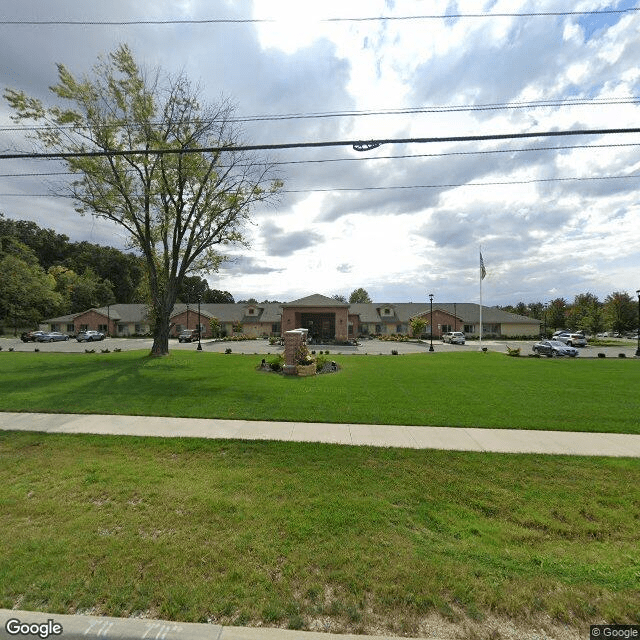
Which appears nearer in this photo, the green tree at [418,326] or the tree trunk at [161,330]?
the tree trunk at [161,330]

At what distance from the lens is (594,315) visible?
170 feet

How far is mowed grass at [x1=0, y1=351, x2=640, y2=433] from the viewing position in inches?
349

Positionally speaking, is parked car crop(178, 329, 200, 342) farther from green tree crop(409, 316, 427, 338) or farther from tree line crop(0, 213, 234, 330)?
green tree crop(409, 316, 427, 338)

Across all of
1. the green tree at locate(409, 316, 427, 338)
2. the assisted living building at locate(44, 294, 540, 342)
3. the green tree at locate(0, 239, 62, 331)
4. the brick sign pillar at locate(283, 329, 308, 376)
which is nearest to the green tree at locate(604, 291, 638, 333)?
the assisted living building at locate(44, 294, 540, 342)

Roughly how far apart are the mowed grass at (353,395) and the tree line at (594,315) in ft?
142

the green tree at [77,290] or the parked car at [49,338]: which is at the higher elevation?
the green tree at [77,290]

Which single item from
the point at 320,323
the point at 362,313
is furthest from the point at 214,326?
the point at 362,313

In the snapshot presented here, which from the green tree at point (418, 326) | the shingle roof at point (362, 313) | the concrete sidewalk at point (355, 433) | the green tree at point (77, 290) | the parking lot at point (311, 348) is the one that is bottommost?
the concrete sidewalk at point (355, 433)

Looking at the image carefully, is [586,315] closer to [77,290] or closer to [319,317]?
[319,317]

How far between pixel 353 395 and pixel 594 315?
59299 mm

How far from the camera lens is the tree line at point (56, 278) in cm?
5481

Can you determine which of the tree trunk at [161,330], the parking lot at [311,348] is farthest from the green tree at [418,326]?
the tree trunk at [161,330]

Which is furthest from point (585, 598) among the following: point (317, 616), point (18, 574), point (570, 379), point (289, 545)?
point (570, 379)

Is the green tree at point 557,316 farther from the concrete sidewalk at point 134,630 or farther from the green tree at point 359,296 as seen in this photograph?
the concrete sidewalk at point 134,630
